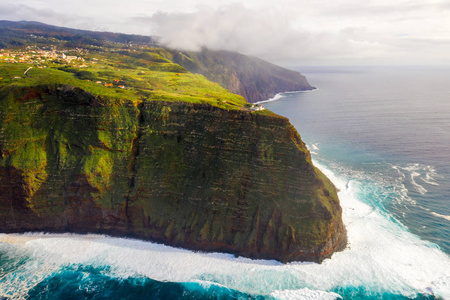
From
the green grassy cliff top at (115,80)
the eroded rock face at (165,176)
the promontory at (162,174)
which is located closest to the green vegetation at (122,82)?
the green grassy cliff top at (115,80)

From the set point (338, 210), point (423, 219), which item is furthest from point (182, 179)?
point (423, 219)

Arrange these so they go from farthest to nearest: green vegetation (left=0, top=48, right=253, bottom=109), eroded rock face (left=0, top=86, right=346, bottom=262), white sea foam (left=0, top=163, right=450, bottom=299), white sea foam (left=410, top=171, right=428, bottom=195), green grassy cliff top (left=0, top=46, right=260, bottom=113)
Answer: white sea foam (left=410, top=171, right=428, bottom=195), green grassy cliff top (left=0, top=46, right=260, bottom=113), green vegetation (left=0, top=48, right=253, bottom=109), eroded rock face (left=0, top=86, right=346, bottom=262), white sea foam (left=0, top=163, right=450, bottom=299)

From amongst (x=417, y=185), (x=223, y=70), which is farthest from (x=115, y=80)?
(x=223, y=70)

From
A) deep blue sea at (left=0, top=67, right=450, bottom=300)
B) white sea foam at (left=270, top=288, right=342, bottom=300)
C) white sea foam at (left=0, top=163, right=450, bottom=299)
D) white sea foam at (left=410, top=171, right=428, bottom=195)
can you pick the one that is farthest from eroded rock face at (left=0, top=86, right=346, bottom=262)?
white sea foam at (left=410, top=171, right=428, bottom=195)

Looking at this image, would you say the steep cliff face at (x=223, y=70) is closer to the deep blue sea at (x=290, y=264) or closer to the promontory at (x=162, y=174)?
the promontory at (x=162, y=174)

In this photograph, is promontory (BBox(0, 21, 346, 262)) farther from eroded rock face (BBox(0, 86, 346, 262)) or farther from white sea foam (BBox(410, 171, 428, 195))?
white sea foam (BBox(410, 171, 428, 195))

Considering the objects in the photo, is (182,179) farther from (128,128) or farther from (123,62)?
(123,62)
